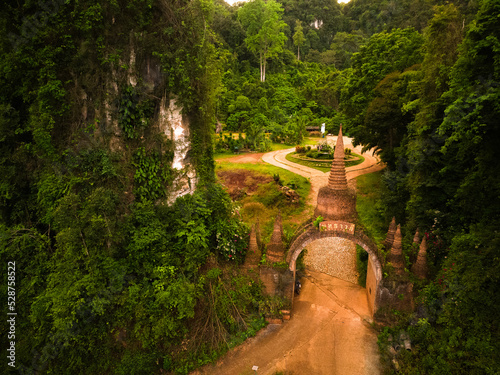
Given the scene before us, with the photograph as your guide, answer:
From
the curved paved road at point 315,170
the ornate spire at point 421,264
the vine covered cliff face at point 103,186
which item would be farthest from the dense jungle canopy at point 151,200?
the curved paved road at point 315,170

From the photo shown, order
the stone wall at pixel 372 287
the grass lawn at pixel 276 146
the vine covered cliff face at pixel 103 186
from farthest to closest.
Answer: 1. the grass lawn at pixel 276 146
2. the stone wall at pixel 372 287
3. the vine covered cliff face at pixel 103 186

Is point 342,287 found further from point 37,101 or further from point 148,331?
point 37,101

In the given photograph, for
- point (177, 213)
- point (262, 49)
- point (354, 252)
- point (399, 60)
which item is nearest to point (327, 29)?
point (262, 49)

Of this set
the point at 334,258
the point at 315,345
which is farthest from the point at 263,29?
the point at 315,345

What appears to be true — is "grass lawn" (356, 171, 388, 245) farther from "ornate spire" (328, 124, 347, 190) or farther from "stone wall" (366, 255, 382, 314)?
"ornate spire" (328, 124, 347, 190)

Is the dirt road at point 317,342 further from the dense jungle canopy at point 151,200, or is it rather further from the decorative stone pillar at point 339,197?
the decorative stone pillar at point 339,197

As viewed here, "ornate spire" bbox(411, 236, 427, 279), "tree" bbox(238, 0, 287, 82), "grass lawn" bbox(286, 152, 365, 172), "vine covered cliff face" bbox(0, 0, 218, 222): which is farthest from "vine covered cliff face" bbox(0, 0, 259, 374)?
"tree" bbox(238, 0, 287, 82)

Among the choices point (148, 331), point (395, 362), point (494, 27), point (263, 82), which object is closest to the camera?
point (494, 27)
